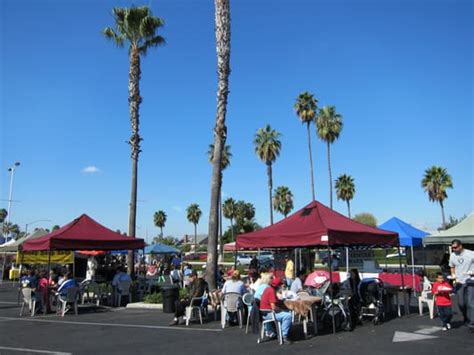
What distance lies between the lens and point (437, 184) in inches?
2003

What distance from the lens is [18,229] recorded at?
131375 millimetres

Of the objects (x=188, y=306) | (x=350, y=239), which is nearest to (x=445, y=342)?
(x=350, y=239)

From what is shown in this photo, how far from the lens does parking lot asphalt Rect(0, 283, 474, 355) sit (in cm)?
804

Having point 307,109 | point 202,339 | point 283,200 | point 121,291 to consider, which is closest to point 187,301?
point 202,339

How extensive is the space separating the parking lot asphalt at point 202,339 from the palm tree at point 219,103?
13.0ft

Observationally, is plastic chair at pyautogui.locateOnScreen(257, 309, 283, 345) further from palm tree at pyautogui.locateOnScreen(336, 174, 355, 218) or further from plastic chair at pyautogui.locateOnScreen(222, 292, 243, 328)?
palm tree at pyautogui.locateOnScreen(336, 174, 355, 218)

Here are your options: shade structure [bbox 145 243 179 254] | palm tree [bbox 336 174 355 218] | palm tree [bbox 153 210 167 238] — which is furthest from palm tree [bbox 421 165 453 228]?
palm tree [bbox 153 210 167 238]

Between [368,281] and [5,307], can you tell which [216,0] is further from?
[5,307]

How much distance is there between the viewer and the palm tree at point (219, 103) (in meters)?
15.2

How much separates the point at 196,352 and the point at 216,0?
482 inches

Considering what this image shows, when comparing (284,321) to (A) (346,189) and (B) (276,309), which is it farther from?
(A) (346,189)

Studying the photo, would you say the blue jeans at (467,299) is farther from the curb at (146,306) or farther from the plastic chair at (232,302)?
the curb at (146,306)

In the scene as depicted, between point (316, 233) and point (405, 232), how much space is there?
32.9ft

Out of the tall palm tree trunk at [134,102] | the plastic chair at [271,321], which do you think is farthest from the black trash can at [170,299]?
the tall palm tree trunk at [134,102]
